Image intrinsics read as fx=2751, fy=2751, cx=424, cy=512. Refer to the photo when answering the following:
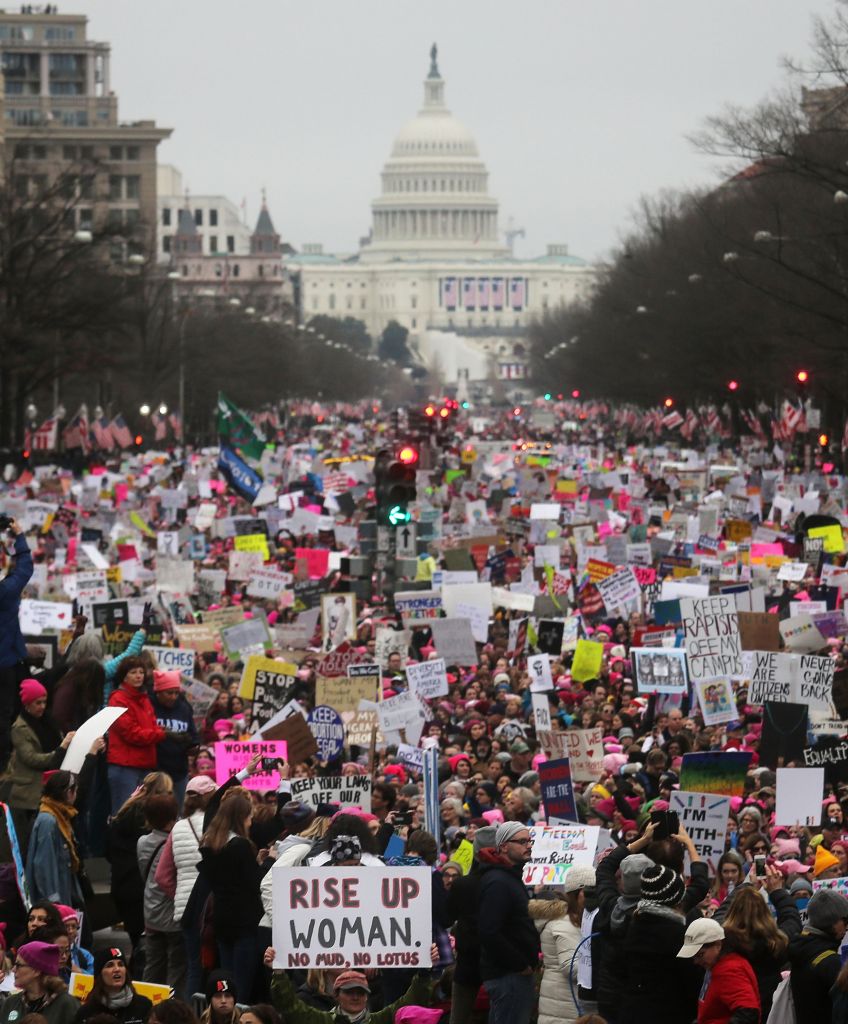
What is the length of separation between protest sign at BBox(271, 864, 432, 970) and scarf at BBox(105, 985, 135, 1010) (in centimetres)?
60

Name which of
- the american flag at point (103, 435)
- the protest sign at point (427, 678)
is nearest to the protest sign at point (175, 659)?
the protest sign at point (427, 678)

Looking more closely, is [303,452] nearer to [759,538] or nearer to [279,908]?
[759,538]

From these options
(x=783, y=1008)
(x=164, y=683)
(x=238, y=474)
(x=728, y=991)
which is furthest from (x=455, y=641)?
(x=238, y=474)

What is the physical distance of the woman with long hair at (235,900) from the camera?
1148 cm

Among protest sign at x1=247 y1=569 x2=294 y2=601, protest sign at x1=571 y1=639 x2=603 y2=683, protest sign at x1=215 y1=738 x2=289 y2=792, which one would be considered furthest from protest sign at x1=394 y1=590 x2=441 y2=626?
protest sign at x1=215 y1=738 x2=289 y2=792

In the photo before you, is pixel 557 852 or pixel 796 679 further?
pixel 796 679

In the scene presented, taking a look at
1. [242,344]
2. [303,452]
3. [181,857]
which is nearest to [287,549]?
[181,857]

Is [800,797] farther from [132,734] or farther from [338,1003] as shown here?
[338,1003]

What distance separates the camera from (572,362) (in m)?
129

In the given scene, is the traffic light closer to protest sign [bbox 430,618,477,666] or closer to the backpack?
protest sign [bbox 430,618,477,666]

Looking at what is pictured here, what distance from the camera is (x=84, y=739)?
13320mm

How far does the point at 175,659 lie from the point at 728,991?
34.0ft

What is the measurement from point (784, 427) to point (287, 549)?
25.3m

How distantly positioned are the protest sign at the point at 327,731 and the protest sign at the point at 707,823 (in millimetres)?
4099
